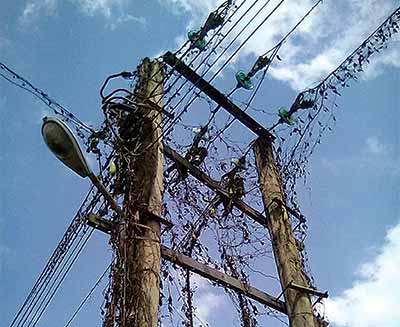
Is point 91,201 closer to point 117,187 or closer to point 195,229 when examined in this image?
point 117,187

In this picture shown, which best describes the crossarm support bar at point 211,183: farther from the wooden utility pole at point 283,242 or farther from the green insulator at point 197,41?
the green insulator at point 197,41

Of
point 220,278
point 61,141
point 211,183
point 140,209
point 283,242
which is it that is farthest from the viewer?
point 211,183

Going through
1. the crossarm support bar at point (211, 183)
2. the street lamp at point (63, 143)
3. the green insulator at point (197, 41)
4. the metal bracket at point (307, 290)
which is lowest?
the metal bracket at point (307, 290)

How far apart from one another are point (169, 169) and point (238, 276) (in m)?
1.05

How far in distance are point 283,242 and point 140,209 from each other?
136cm

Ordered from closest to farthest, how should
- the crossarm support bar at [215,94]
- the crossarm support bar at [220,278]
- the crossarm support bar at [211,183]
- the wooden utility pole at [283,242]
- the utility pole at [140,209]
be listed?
the utility pole at [140,209] → the crossarm support bar at [220,278] → the wooden utility pole at [283,242] → the crossarm support bar at [215,94] → the crossarm support bar at [211,183]

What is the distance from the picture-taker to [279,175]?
4.59m

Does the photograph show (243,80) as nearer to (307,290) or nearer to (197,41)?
(197,41)

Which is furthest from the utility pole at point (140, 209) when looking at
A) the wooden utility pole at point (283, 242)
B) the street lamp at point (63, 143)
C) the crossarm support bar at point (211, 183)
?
the wooden utility pole at point (283, 242)

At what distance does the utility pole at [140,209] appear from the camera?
279cm

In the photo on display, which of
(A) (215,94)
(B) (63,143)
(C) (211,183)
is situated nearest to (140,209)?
(B) (63,143)

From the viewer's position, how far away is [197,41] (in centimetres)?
352

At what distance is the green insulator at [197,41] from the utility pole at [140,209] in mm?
495

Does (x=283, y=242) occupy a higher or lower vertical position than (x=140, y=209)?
higher
